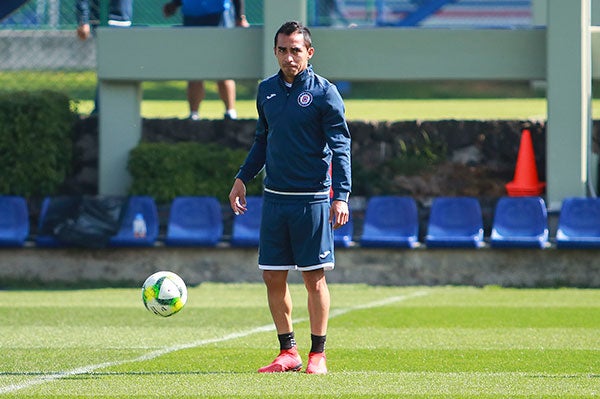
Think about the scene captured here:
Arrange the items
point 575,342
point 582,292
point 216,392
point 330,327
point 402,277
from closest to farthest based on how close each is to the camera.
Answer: point 216,392, point 575,342, point 330,327, point 582,292, point 402,277

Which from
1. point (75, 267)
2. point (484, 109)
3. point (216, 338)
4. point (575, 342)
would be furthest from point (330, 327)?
point (484, 109)

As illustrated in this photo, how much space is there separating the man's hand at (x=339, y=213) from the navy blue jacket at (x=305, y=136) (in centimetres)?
5

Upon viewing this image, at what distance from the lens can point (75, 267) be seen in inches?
688

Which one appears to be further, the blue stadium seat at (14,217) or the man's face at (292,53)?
the blue stadium seat at (14,217)

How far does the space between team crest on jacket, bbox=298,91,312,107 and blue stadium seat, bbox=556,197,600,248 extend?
855cm

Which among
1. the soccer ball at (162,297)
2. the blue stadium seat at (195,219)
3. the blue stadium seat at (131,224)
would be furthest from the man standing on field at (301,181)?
the blue stadium seat at (131,224)

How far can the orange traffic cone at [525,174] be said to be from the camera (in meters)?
17.9

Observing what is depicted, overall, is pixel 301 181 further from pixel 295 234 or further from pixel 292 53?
pixel 292 53

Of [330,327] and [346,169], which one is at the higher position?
[346,169]

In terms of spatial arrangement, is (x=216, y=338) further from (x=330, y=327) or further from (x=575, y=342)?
(x=575, y=342)

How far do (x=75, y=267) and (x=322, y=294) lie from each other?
30.5 feet

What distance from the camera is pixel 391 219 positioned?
17438 mm

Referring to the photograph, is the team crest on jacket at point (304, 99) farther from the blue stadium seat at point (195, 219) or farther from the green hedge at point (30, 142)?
the green hedge at point (30, 142)

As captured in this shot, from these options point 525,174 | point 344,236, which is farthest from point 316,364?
point 525,174
